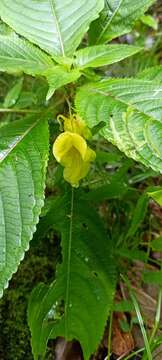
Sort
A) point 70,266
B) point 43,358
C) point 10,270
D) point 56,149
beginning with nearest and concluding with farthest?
point 10,270 → point 56,149 → point 70,266 → point 43,358

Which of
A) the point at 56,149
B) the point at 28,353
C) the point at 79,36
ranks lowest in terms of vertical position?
the point at 28,353

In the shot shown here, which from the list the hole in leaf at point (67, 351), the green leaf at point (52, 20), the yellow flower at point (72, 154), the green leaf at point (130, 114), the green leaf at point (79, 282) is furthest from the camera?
the hole in leaf at point (67, 351)

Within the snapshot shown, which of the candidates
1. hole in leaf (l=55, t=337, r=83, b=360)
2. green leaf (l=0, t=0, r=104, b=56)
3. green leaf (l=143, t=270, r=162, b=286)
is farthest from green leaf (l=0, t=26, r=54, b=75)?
hole in leaf (l=55, t=337, r=83, b=360)

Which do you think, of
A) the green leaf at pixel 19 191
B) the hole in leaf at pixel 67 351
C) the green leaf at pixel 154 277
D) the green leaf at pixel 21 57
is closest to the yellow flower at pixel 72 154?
the green leaf at pixel 19 191

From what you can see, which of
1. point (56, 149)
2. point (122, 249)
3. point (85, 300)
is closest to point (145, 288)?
point (122, 249)

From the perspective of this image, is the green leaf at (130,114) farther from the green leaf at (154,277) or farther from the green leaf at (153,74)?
the green leaf at (154,277)

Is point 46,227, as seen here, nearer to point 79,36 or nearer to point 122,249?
point 122,249
